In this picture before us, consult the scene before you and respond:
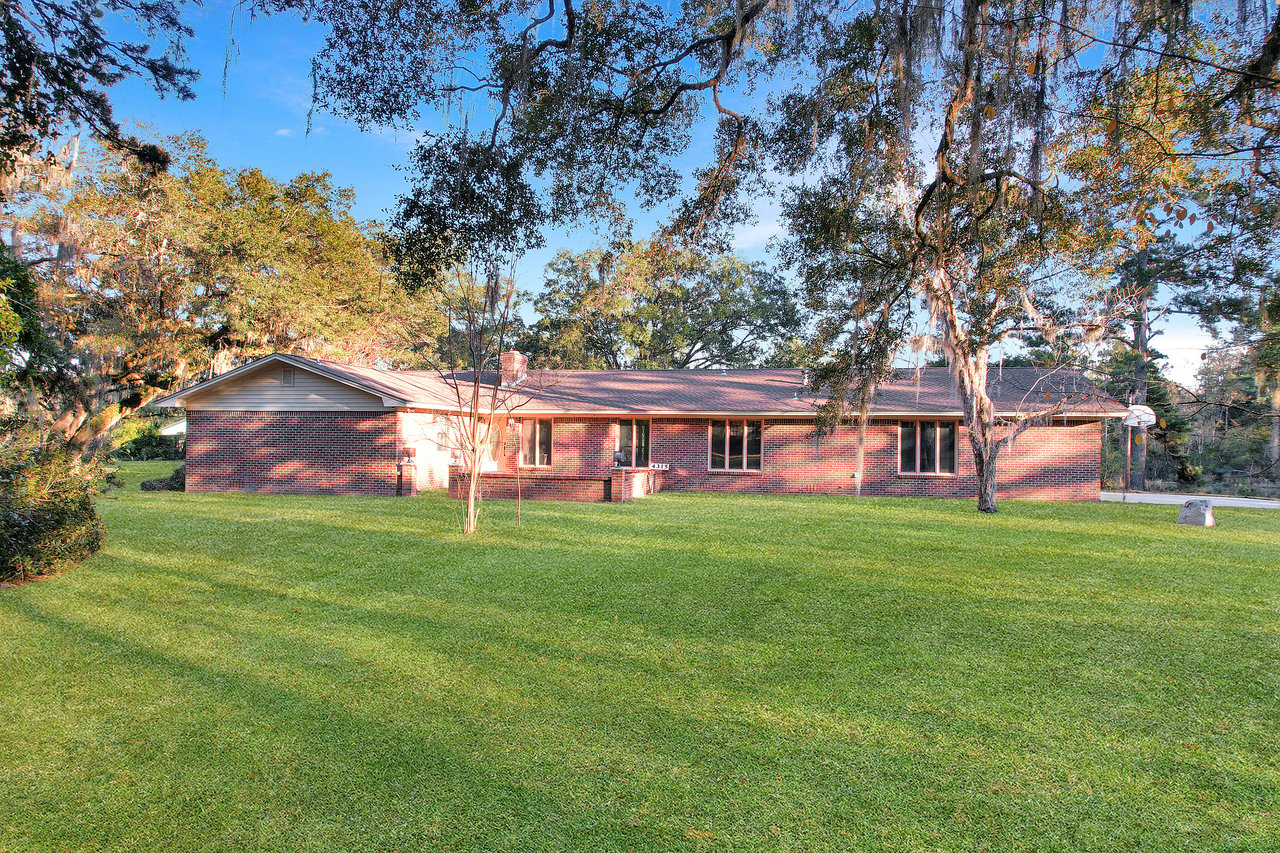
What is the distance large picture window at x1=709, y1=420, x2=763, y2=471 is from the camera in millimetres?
18688

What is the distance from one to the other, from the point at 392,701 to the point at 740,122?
7148mm

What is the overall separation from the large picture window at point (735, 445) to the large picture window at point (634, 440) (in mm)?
1829

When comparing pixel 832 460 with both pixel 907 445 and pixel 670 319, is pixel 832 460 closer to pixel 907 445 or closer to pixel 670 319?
pixel 907 445

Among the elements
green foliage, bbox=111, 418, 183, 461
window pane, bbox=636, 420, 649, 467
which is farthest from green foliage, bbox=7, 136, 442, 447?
green foliage, bbox=111, 418, 183, 461

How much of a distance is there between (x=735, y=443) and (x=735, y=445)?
0.18 ft

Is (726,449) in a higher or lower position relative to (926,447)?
lower

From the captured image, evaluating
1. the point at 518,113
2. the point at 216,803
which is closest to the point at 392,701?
the point at 216,803

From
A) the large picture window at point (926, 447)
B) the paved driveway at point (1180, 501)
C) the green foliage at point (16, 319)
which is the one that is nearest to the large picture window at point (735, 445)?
the large picture window at point (926, 447)

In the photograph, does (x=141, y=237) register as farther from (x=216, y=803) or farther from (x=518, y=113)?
(x=216, y=803)

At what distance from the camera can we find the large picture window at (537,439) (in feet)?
64.8

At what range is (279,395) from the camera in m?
17.0

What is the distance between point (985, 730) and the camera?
3.86m

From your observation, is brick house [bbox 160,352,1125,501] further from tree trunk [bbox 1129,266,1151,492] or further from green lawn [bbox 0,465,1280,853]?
green lawn [bbox 0,465,1280,853]

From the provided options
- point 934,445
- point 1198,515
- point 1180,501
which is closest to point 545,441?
point 934,445
